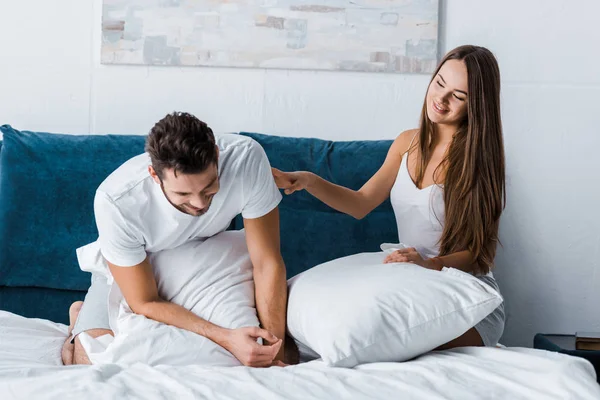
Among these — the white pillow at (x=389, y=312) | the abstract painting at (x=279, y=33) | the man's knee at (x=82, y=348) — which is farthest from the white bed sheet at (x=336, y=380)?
the abstract painting at (x=279, y=33)

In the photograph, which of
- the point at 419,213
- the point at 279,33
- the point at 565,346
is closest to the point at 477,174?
the point at 419,213

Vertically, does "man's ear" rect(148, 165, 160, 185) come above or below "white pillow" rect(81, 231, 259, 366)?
above

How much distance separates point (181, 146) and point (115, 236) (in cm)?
34

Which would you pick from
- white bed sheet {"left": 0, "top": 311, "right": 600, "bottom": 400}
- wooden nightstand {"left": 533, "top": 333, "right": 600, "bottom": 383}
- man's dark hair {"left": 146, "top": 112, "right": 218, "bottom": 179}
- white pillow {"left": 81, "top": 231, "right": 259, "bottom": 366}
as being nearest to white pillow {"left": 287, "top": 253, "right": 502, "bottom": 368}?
white bed sheet {"left": 0, "top": 311, "right": 600, "bottom": 400}

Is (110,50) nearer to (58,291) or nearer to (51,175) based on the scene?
(51,175)

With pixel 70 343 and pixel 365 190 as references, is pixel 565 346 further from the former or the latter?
pixel 70 343

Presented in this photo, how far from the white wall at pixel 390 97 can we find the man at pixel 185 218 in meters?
0.81

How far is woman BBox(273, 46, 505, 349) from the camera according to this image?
6.75ft

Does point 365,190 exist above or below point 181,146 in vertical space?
below

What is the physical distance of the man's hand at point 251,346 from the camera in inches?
69.1

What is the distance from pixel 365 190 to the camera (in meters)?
2.29

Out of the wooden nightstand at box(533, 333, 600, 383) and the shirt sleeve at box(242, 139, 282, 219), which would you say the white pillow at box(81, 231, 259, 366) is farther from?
the wooden nightstand at box(533, 333, 600, 383)

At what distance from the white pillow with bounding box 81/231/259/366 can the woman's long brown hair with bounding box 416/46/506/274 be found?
0.59 metres

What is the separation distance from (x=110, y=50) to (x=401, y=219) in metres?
1.26
